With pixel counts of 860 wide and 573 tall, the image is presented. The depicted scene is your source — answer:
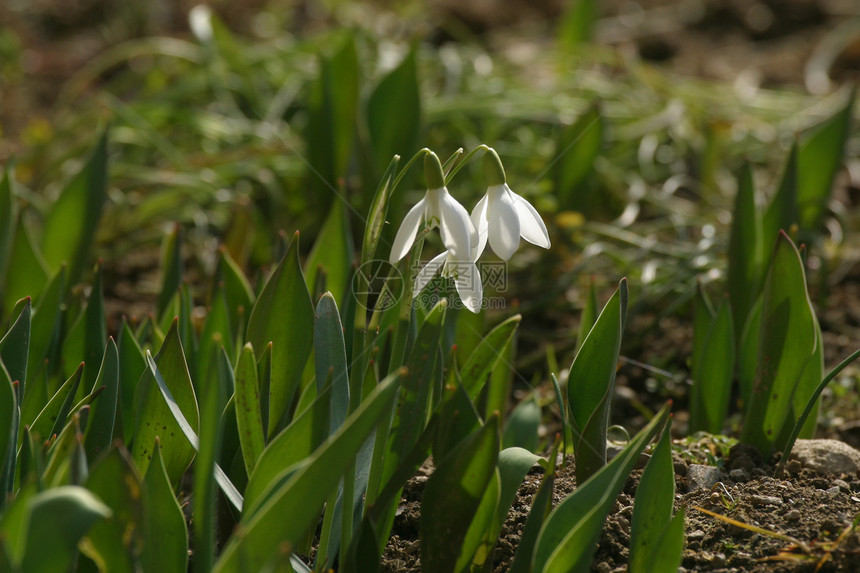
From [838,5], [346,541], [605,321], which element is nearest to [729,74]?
[838,5]

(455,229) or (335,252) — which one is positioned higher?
(455,229)

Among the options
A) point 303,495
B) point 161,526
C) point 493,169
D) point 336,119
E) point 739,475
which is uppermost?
point 493,169

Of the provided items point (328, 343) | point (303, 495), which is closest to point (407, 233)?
point (328, 343)

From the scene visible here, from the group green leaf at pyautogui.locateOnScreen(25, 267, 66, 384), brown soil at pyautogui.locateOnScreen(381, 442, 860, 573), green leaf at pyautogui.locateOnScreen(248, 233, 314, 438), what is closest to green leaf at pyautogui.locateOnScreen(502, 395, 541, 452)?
brown soil at pyautogui.locateOnScreen(381, 442, 860, 573)

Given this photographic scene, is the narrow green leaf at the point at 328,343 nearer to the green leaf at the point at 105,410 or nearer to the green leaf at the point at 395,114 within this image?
the green leaf at the point at 105,410

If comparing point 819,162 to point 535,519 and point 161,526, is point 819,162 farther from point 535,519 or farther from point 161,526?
point 161,526
